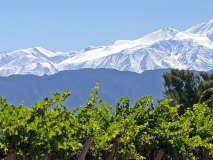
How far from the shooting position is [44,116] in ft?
81.3

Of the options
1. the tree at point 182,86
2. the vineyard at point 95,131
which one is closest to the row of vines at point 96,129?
the vineyard at point 95,131

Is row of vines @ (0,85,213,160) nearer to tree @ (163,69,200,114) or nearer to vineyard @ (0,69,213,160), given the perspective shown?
vineyard @ (0,69,213,160)

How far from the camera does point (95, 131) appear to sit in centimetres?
2867

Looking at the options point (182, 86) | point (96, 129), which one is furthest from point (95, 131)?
point (182, 86)

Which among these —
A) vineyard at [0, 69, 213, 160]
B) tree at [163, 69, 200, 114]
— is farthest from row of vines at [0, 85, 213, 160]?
tree at [163, 69, 200, 114]

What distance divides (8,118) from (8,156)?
187cm

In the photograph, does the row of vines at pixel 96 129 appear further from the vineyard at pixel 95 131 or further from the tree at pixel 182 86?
the tree at pixel 182 86

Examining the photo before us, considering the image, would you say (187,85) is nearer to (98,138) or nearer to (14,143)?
(98,138)

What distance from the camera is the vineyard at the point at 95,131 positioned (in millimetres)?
22891

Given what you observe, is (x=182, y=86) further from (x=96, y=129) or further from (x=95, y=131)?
(x=96, y=129)

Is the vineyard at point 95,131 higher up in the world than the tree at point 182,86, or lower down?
lower down

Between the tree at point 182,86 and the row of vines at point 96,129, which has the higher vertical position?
the tree at point 182,86

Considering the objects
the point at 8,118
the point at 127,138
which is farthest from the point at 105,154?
the point at 8,118

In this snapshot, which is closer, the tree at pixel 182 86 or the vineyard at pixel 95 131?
the vineyard at pixel 95 131
